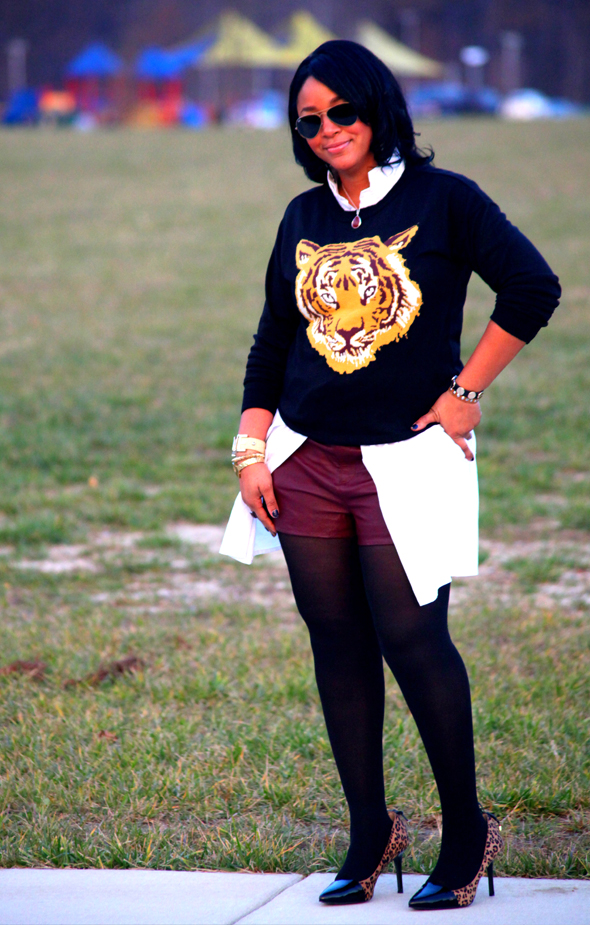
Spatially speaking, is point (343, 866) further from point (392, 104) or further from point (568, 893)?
point (392, 104)

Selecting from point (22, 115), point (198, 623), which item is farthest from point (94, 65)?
point (198, 623)

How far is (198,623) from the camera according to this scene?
4.73m

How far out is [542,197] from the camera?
21234mm

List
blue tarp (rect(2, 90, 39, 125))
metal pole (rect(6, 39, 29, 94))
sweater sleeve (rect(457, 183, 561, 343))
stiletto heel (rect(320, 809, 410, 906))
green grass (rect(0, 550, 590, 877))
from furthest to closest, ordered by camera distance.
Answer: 1. metal pole (rect(6, 39, 29, 94))
2. blue tarp (rect(2, 90, 39, 125))
3. green grass (rect(0, 550, 590, 877))
4. stiletto heel (rect(320, 809, 410, 906))
5. sweater sleeve (rect(457, 183, 561, 343))

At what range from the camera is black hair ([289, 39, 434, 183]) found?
2.38 m

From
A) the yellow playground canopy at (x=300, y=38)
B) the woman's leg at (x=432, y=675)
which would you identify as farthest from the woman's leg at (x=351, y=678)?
the yellow playground canopy at (x=300, y=38)

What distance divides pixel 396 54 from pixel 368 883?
75.3 meters

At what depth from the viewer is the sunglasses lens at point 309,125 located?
7.97ft

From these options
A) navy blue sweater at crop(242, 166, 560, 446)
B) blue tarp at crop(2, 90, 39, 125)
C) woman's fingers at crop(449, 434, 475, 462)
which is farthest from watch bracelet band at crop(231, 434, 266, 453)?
blue tarp at crop(2, 90, 39, 125)

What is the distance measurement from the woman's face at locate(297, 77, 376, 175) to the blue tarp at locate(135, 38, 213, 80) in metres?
69.6

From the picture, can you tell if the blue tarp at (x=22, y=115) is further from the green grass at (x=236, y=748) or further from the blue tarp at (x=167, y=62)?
the green grass at (x=236, y=748)

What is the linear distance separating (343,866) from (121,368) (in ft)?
26.6

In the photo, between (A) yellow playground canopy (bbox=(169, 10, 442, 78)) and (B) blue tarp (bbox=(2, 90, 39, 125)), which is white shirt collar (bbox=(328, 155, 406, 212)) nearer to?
(B) blue tarp (bbox=(2, 90, 39, 125))

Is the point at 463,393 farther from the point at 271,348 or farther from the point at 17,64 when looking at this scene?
the point at 17,64
